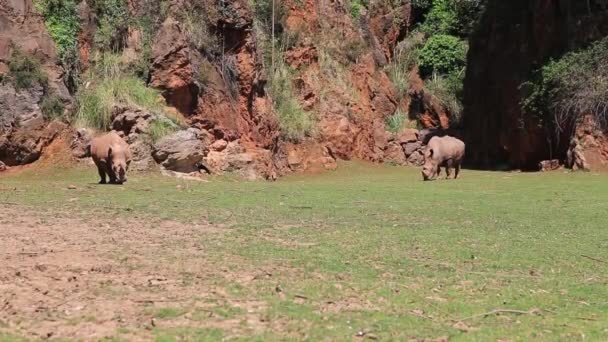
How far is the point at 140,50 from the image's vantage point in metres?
31.9

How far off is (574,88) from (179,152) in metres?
17.6

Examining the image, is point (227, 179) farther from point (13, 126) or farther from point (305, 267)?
point (305, 267)

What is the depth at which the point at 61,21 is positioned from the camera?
30.9 meters

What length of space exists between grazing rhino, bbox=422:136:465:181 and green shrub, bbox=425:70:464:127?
16467 millimetres

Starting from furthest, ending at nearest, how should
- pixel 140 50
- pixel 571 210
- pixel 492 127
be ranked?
pixel 492 127 → pixel 140 50 → pixel 571 210

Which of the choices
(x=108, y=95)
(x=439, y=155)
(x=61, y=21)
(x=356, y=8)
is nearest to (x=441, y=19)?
(x=356, y=8)

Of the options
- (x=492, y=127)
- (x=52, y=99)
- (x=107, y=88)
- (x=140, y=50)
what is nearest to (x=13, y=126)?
(x=52, y=99)

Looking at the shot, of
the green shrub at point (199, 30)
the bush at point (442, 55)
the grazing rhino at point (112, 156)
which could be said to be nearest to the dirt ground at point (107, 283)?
the grazing rhino at point (112, 156)

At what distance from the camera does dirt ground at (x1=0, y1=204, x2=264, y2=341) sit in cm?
644

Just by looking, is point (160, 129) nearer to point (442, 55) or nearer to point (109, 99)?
point (109, 99)

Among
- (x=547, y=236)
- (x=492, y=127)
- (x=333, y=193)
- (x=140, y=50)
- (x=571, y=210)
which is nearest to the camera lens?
(x=547, y=236)

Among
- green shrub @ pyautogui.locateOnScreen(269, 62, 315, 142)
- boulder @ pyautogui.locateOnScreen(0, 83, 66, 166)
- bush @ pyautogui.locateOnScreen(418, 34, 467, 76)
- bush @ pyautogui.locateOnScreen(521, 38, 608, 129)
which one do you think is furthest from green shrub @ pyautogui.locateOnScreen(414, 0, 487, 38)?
boulder @ pyautogui.locateOnScreen(0, 83, 66, 166)

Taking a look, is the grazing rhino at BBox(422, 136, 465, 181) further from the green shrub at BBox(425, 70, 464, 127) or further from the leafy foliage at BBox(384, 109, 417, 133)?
the green shrub at BBox(425, 70, 464, 127)

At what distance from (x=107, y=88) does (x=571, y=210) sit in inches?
741
